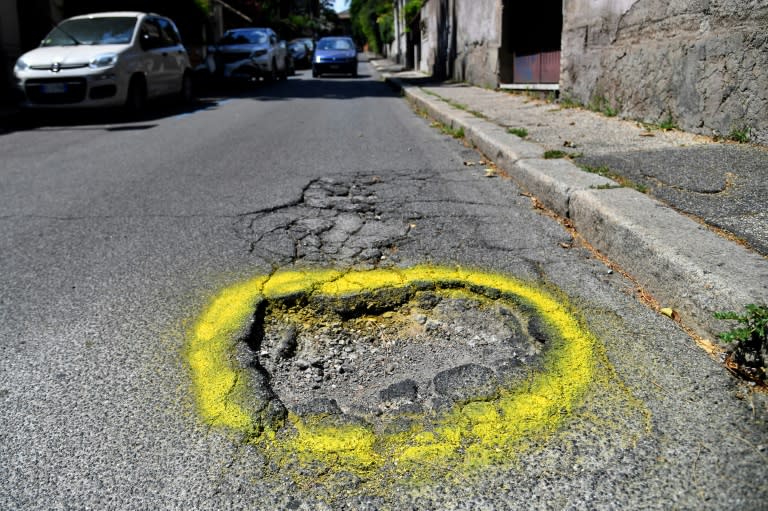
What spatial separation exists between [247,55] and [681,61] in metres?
14.6

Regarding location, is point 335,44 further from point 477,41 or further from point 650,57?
point 650,57

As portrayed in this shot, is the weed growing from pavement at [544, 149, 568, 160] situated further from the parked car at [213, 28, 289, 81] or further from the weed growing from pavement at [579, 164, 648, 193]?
the parked car at [213, 28, 289, 81]

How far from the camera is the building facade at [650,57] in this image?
5.02 meters

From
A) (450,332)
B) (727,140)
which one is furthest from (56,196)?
(727,140)

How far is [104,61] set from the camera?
9.53 meters

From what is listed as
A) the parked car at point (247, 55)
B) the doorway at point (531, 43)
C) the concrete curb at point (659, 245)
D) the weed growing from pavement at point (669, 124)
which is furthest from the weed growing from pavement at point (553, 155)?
the parked car at point (247, 55)

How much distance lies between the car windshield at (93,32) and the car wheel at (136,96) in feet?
2.17

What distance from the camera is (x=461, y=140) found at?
24.2 ft

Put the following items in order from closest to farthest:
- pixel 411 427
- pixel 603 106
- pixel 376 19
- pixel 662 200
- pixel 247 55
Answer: pixel 411 427 → pixel 662 200 → pixel 603 106 → pixel 247 55 → pixel 376 19

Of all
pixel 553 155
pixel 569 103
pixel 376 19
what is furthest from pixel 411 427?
pixel 376 19

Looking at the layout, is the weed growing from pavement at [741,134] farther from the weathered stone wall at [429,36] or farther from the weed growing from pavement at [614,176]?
the weathered stone wall at [429,36]

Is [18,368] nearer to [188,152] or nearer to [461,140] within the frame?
[188,152]

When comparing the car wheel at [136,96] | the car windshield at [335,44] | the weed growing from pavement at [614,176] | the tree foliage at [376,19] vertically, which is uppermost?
the tree foliage at [376,19]

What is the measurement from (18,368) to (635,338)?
228cm
